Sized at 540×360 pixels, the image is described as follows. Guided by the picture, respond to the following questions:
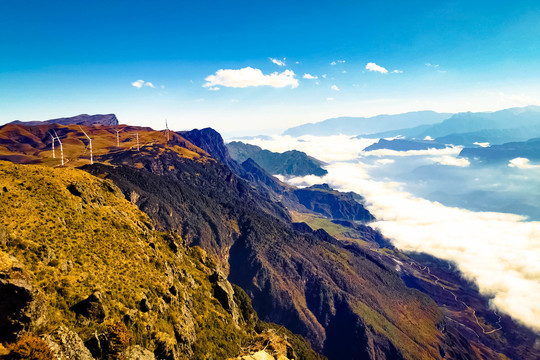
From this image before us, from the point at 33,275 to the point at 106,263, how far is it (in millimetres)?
15518

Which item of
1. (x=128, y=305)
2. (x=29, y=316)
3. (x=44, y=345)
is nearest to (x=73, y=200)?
(x=128, y=305)

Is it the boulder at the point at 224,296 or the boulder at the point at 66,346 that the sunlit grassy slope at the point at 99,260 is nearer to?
the boulder at the point at 224,296

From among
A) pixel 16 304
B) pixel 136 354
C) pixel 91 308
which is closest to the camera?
pixel 16 304

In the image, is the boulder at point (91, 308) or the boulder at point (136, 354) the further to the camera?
the boulder at point (91, 308)

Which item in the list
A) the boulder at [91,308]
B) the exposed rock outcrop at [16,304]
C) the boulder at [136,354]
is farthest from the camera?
the boulder at [91,308]

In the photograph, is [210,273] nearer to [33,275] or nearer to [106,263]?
[106,263]

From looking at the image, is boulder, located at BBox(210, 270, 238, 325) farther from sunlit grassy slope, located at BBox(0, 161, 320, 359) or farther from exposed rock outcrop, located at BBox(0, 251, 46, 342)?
exposed rock outcrop, located at BBox(0, 251, 46, 342)

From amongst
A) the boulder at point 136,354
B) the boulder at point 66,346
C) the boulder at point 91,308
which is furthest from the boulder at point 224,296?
the boulder at point 66,346

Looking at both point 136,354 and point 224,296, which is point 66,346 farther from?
point 224,296

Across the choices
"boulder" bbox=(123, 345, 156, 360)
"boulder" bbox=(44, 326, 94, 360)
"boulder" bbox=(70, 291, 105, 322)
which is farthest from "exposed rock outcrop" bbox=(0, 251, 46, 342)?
"boulder" bbox=(123, 345, 156, 360)

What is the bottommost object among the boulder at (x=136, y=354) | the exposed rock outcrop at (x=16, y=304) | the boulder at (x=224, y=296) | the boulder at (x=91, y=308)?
the boulder at (x=224, y=296)

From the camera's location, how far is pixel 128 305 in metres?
49.7

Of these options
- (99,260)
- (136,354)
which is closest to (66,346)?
(136,354)

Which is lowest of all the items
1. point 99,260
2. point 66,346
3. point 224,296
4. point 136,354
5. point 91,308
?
point 224,296
